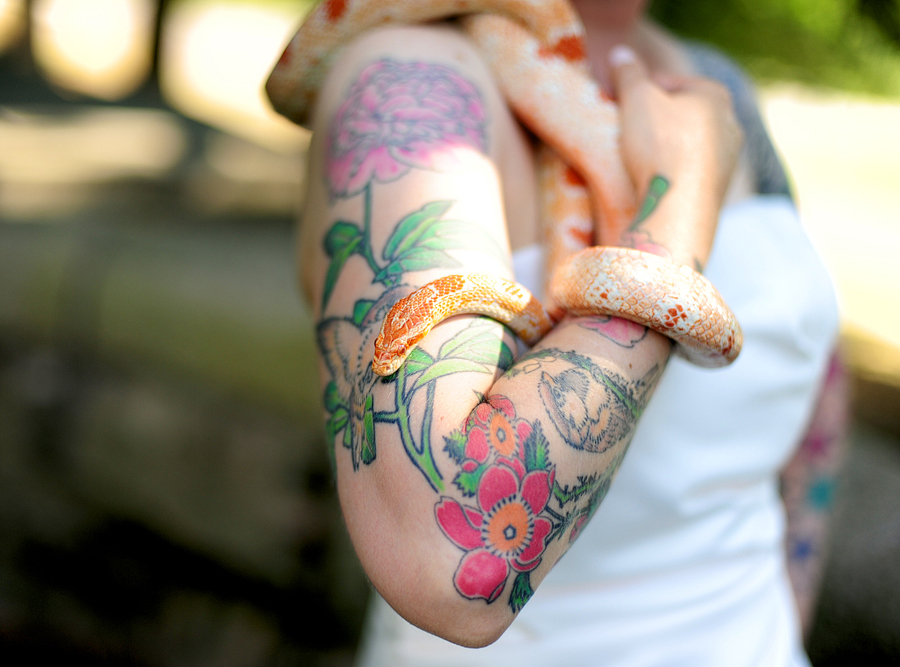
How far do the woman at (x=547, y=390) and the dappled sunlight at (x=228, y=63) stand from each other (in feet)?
22.8

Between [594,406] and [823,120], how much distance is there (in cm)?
856

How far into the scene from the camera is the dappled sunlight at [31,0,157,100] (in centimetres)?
984

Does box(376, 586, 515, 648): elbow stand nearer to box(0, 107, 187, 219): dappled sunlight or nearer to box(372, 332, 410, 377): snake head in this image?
box(372, 332, 410, 377): snake head

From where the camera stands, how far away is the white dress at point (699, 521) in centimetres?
148

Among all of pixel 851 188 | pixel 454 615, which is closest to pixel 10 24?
pixel 851 188

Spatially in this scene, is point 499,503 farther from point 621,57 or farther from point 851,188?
point 851,188

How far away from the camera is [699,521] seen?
5.13 feet

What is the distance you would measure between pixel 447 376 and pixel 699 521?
0.90 metres

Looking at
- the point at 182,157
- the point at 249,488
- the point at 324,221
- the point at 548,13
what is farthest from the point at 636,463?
the point at 182,157

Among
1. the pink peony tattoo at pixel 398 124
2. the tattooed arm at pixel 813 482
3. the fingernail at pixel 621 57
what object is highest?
the fingernail at pixel 621 57

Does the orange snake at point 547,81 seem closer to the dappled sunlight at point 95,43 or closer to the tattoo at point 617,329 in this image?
the tattoo at point 617,329

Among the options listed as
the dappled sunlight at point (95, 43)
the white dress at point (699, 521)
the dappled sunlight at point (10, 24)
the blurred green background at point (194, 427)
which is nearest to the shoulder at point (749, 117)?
the white dress at point (699, 521)

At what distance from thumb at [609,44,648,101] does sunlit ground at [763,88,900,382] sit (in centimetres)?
439

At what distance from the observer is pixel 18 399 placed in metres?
4.46
